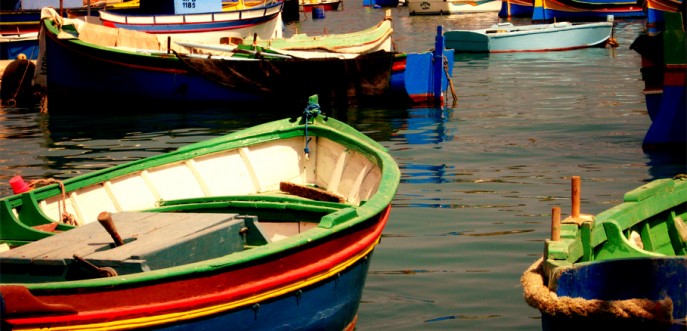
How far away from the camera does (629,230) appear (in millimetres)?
7812

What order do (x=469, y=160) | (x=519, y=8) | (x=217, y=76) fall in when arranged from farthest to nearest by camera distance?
(x=519, y=8) < (x=217, y=76) < (x=469, y=160)

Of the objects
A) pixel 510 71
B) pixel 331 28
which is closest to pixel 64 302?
pixel 510 71

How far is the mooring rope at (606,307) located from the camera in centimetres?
548

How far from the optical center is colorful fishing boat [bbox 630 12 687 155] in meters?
14.0

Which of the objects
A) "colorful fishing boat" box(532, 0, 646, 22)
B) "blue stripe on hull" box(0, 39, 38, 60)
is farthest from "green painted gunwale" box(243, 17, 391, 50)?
"colorful fishing boat" box(532, 0, 646, 22)

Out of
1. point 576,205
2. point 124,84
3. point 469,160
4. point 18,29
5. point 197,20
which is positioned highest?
point 197,20

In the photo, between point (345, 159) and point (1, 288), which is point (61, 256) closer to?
point (1, 288)

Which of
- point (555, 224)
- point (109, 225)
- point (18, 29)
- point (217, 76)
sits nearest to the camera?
point (555, 224)

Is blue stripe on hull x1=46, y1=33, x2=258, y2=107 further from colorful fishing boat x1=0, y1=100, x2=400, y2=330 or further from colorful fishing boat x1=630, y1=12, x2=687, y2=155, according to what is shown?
colorful fishing boat x1=0, y1=100, x2=400, y2=330

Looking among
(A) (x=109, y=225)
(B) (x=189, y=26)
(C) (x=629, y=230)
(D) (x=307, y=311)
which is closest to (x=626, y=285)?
(C) (x=629, y=230)

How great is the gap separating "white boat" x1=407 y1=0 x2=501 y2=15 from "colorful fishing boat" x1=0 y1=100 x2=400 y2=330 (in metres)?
47.5

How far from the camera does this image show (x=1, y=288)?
5629 millimetres

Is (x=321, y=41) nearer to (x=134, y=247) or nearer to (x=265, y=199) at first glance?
(x=265, y=199)

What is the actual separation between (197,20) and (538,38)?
445 inches
